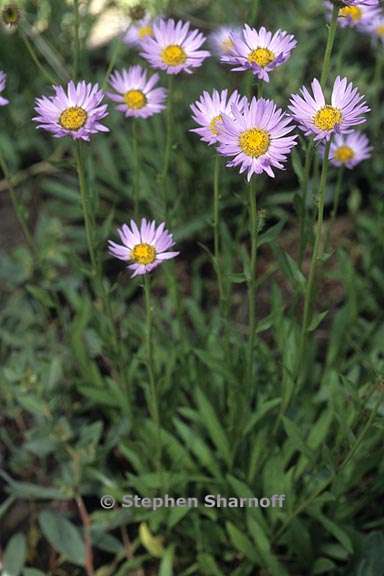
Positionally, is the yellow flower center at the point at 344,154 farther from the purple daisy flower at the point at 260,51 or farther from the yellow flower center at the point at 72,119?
the yellow flower center at the point at 72,119

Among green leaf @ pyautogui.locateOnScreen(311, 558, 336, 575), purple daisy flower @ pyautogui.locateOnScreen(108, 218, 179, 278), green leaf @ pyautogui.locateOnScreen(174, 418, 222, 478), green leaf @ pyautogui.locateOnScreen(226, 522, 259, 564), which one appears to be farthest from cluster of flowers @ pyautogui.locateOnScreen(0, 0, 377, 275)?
green leaf @ pyautogui.locateOnScreen(311, 558, 336, 575)

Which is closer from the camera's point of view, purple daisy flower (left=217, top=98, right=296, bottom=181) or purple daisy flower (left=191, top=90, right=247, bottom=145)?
purple daisy flower (left=217, top=98, right=296, bottom=181)

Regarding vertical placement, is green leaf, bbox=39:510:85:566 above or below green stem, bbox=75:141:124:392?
below

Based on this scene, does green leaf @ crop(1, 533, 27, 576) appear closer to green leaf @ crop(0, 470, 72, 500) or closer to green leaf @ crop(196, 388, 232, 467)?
green leaf @ crop(0, 470, 72, 500)

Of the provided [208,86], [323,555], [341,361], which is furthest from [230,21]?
[323,555]

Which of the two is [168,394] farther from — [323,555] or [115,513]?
[323,555]

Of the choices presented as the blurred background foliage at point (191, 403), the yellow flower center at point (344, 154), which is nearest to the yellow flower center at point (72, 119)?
the blurred background foliage at point (191, 403)
